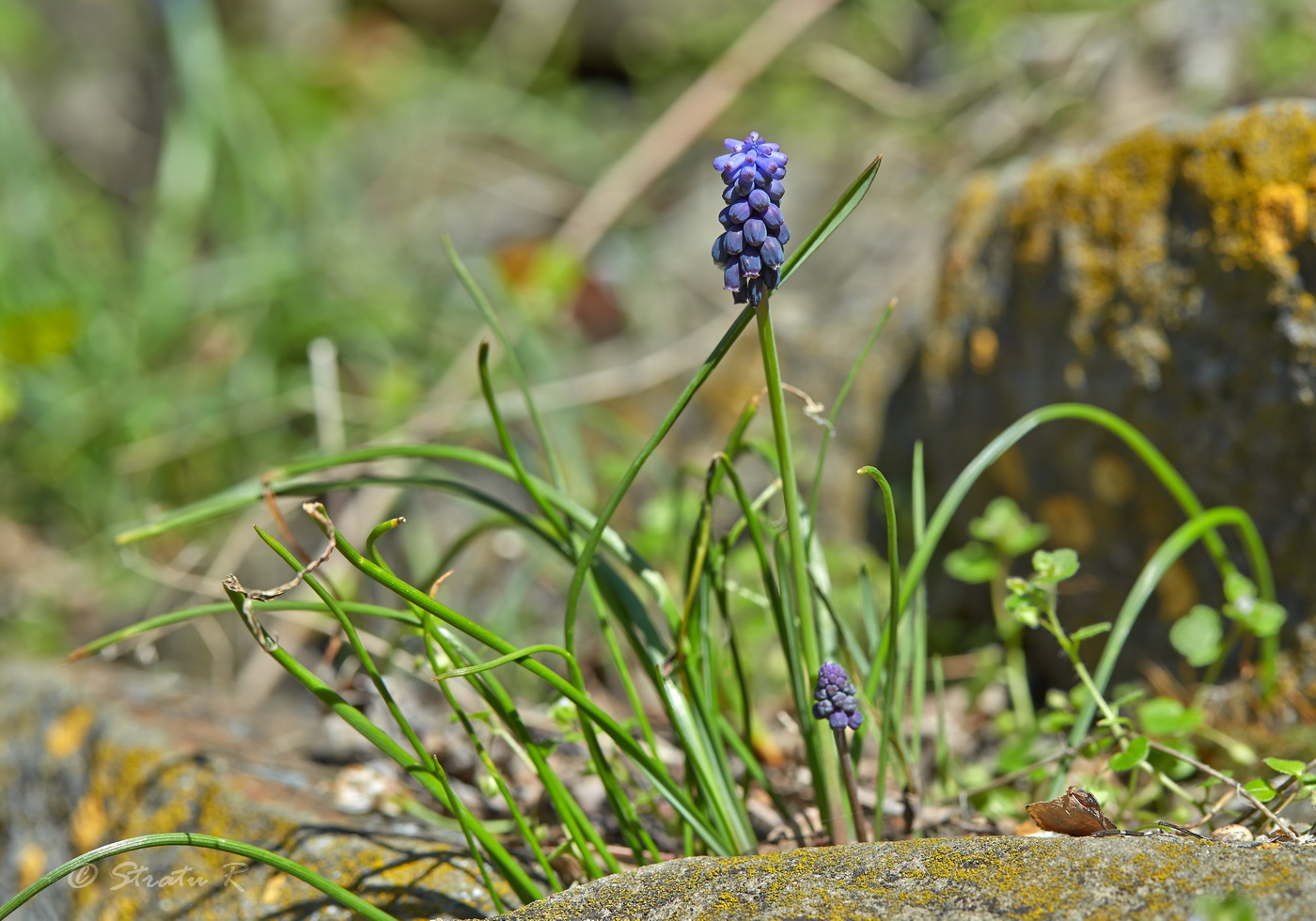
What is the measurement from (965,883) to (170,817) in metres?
1.30

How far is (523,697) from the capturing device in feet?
7.43

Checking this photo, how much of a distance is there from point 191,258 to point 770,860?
365 centimetres

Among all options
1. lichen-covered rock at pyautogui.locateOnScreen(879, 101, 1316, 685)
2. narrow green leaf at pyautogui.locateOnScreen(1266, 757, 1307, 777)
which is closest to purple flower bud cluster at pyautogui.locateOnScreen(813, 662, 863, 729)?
narrow green leaf at pyautogui.locateOnScreen(1266, 757, 1307, 777)

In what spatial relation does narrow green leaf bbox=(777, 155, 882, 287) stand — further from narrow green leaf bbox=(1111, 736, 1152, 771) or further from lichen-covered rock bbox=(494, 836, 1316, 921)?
narrow green leaf bbox=(1111, 736, 1152, 771)

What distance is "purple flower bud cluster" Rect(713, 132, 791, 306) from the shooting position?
3.18 ft

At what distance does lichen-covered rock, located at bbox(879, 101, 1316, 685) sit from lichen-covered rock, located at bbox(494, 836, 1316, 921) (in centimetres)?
93

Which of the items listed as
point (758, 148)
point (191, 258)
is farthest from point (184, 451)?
point (758, 148)

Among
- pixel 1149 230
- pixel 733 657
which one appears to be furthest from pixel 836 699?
pixel 1149 230

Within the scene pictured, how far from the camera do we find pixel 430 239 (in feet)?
14.7

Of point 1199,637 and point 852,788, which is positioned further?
point 1199,637

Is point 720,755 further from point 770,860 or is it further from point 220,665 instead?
point 220,665

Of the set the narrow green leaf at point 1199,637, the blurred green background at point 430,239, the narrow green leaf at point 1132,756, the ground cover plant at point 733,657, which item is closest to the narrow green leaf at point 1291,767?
the ground cover plant at point 733,657

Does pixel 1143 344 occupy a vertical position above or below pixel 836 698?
above

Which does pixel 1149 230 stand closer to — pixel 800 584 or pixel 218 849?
pixel 800 584
